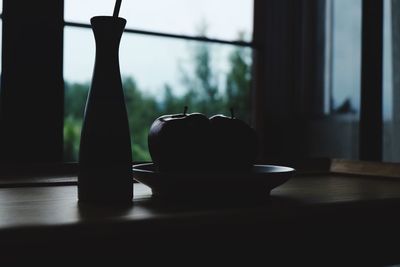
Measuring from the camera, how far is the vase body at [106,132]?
621 mm

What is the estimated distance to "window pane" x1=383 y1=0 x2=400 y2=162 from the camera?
208 centimetres

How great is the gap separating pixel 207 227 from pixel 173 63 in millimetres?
2008

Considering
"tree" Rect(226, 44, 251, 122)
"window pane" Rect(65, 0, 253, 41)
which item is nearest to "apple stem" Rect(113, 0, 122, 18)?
"window pane" Rect(65, 0, 253, 41)

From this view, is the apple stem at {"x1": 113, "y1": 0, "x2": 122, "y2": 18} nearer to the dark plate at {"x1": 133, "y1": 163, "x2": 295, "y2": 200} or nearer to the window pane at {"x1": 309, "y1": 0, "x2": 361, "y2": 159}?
the dark plate at {"x1": 133, "y1": 163, "x2": 295, "y2": 200}

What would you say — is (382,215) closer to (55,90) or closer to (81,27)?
(55,90)

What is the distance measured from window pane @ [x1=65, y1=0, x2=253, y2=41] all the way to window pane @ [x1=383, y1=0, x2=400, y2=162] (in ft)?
2.19

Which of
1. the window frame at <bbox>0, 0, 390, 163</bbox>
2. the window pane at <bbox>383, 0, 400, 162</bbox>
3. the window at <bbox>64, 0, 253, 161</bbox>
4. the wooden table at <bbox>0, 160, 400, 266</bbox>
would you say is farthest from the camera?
the window at <bbox>64, 0, 253, 161</bbox>

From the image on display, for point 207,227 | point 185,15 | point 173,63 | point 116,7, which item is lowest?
point 207,227

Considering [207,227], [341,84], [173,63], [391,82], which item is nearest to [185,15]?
[173,63]

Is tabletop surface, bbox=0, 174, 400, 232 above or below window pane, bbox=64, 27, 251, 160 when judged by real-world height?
below

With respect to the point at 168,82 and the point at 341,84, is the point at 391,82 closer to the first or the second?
the point at 341,84

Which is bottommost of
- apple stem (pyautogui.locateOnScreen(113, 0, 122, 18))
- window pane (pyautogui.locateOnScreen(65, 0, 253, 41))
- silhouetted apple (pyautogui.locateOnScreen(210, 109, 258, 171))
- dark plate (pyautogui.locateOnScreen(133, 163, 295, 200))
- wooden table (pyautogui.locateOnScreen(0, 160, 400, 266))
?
wooden table (pyautogui.locateOnScreen(0, 160, 400, 266))

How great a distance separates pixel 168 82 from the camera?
2.51 m

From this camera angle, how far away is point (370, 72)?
64.6 inches
